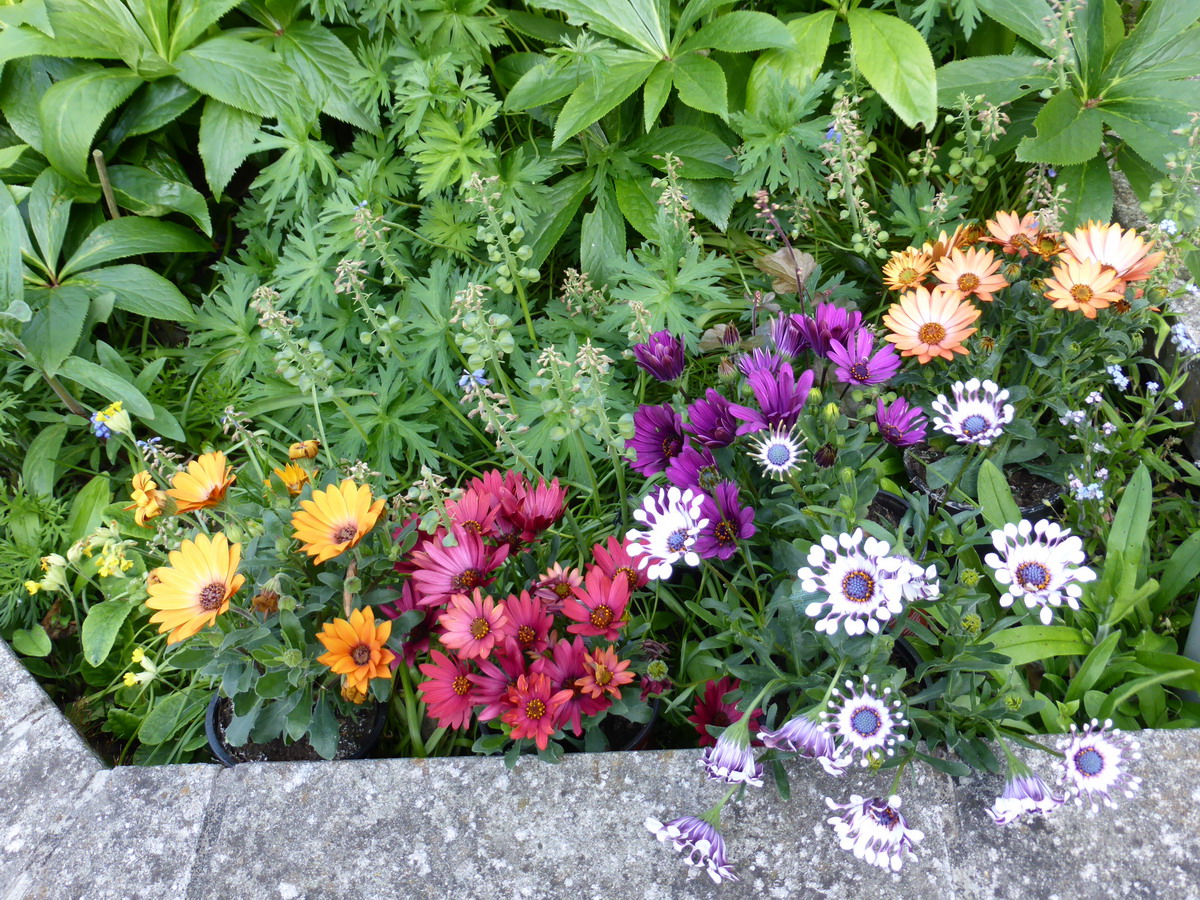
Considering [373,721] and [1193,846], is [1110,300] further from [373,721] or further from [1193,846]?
[373,721]

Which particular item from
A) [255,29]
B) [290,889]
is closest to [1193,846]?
[290,889]

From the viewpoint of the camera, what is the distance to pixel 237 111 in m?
2.31

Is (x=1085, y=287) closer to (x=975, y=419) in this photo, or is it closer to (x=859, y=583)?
(x=975, y=419)

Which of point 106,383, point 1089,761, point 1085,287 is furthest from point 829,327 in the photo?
point 106,383

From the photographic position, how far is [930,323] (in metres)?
1.48

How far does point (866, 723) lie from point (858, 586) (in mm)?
165

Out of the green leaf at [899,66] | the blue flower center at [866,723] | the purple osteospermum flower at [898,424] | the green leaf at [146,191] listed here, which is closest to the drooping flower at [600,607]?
the blue flower center at [866,723]

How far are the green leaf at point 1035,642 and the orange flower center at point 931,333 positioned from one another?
49 cm

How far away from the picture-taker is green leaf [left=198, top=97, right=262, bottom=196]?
2.28 meters

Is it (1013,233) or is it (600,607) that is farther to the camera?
(1013,233)

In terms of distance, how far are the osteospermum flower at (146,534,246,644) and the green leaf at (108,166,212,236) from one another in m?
1.42

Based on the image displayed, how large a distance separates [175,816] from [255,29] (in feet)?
6.68

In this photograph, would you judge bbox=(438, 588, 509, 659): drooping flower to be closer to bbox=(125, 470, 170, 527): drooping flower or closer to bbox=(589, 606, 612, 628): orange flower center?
bbox=(589, 606, 612, 628): orange flower center

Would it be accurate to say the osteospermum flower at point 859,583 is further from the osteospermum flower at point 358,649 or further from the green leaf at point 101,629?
the green leaf at point 101,629
